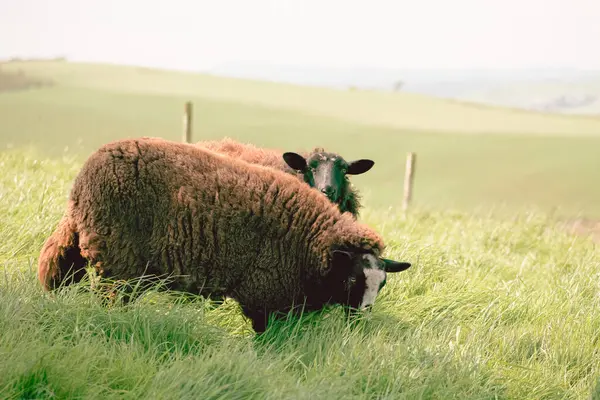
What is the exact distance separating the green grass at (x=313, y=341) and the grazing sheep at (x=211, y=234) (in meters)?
0.28

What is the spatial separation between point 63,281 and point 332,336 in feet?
7.32

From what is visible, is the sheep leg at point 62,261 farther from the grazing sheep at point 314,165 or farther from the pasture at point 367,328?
the grazing sheep at point 314,165

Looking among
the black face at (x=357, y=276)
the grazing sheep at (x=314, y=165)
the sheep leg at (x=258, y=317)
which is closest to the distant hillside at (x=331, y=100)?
the grazing sheep at (x=314, y=165)

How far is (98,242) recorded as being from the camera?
19.5 feet

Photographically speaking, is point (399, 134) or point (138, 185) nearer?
point (138, 185)

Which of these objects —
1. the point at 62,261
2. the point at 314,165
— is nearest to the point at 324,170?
the point at 314,165

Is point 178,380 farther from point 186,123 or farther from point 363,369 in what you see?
point 186,123

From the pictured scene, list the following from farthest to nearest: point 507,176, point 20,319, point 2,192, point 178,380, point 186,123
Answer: point 507,176, point 186,123, point 2,192, point 20,319, point 178,380

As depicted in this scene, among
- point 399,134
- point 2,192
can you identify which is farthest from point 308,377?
point 399,134

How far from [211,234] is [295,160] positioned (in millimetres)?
2513

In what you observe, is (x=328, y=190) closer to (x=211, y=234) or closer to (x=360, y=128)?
(x=211, y=234)

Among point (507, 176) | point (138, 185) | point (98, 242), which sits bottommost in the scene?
point (507, 176)

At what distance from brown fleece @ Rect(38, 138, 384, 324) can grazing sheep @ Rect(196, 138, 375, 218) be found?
1859mm

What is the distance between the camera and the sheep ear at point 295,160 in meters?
8.23
